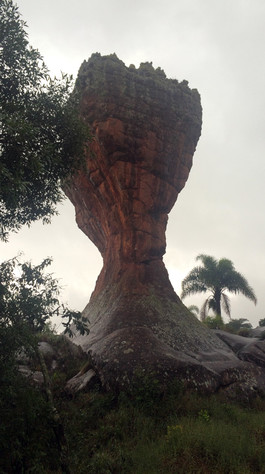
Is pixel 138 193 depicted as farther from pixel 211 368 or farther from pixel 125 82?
pixel 211 368

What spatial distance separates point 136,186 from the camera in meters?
23.9

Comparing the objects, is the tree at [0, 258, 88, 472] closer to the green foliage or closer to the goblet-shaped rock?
the green foliage

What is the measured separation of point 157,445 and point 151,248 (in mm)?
15198

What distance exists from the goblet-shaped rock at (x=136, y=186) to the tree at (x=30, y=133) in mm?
8756

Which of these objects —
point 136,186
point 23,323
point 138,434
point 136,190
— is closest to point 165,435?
point 138,434

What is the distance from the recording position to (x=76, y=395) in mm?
14930

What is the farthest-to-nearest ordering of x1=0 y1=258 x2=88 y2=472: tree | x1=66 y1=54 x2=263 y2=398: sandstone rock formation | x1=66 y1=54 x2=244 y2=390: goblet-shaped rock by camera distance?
1. x1=66 y1=54 x2=244 y2=390: goblet-shaped rock
2. x1=66 y1=54 x2=263 y2=398: sandstone rock formation
3. x1=0 y1=258 x2=88 y2=472: tree

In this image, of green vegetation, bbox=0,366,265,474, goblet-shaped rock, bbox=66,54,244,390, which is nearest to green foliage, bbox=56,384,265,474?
green vegetation, bbox=0,366,265,474

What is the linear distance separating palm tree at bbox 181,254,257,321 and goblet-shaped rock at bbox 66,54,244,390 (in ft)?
38.3

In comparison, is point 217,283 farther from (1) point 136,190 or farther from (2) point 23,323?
(2) point 23,323

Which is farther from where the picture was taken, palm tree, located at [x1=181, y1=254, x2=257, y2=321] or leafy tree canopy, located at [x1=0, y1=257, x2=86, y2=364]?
palm tree, located at [x1=181, y1=254, x2=257, y2=321]

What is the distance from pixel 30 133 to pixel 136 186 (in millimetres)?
13924

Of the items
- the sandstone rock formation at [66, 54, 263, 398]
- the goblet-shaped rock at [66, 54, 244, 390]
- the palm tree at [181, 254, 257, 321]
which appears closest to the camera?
the sandstone rock formation at [66, 54, 263, 398]

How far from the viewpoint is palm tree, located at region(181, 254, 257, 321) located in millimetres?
34250
